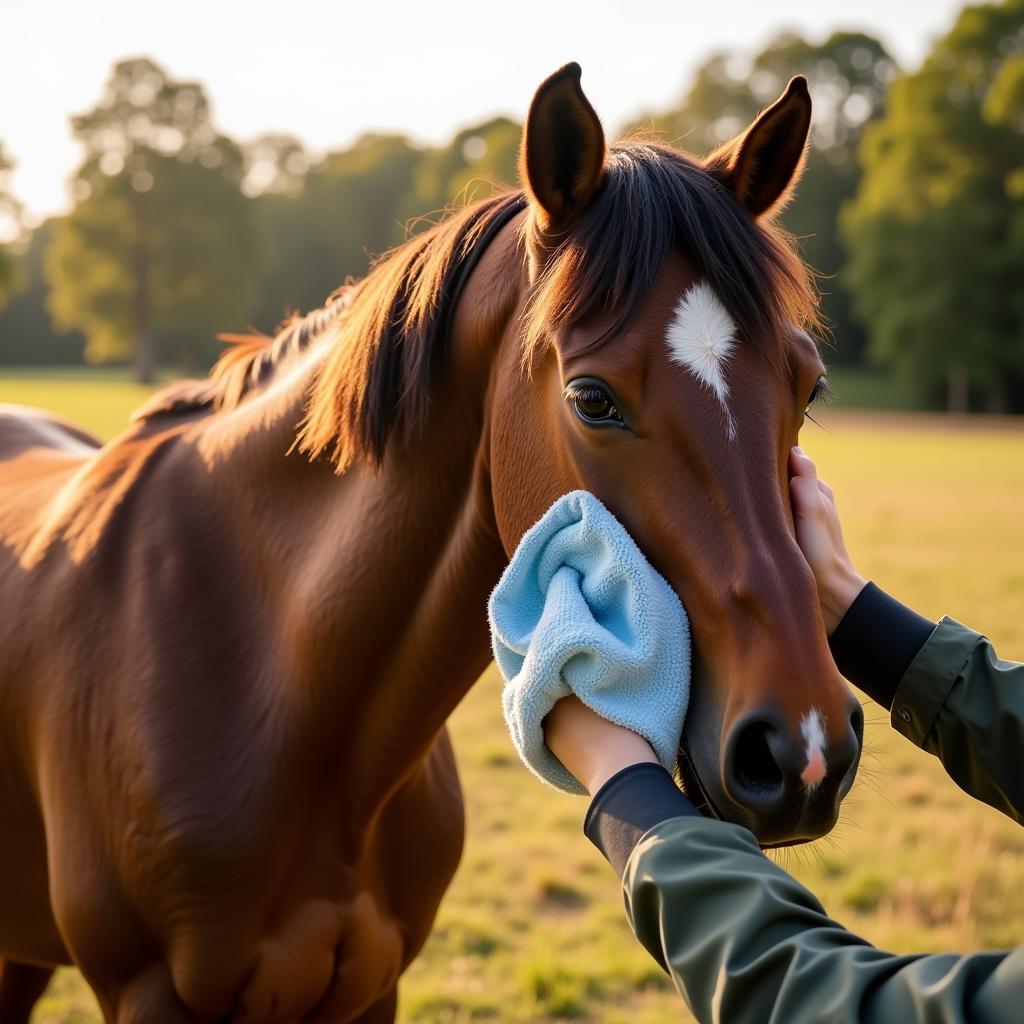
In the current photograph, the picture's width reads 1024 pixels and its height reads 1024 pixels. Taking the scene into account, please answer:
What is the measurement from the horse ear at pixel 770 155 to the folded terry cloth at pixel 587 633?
0.71 meters

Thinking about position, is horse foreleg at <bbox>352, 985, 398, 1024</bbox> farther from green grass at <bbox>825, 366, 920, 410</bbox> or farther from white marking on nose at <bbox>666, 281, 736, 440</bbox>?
green grass at <bbox>825, 366, 920, 410</bbox>

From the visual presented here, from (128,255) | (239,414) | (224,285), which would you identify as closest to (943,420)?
(224,285)

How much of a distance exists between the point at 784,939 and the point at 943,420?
129 feet

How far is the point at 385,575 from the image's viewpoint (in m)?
2.06

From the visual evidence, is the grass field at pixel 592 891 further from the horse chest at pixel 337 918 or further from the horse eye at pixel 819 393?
the horse chest at pixel 337 918

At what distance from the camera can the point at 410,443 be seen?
2.03 meters

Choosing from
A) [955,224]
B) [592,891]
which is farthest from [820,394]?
[955,224]

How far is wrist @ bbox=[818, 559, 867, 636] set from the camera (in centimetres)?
194

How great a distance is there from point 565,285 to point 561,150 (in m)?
0.25

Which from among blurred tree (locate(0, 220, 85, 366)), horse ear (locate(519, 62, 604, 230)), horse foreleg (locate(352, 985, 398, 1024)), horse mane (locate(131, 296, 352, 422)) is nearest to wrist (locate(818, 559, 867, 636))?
horse ear (locate(519, 62, 604, 230))

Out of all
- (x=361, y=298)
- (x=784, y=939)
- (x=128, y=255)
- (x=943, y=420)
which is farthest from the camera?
(x=128, y=255)

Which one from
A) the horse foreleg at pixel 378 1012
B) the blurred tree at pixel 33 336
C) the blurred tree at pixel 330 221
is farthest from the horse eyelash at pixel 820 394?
the blurred tree at pixel 33 336

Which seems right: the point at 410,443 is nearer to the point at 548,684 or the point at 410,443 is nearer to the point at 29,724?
the point at 548,684

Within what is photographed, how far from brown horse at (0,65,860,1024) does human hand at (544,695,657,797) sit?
13 centimetres
